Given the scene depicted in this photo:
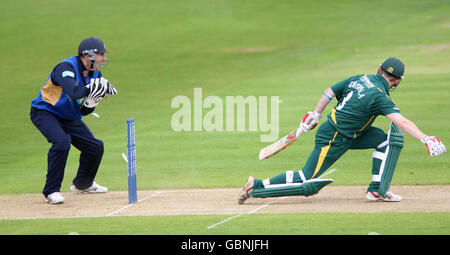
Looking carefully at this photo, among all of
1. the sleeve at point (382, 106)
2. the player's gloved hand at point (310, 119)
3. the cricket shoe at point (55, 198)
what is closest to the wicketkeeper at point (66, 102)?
the cricket shoe at point (55, 198)

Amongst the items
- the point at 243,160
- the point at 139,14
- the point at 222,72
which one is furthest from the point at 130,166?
the point at 139,14

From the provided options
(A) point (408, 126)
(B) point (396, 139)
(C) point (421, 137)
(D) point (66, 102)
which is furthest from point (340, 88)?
(D) point (66, 102)

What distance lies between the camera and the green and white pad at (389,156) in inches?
345

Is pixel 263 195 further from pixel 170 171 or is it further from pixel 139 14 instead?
pixel 139 14

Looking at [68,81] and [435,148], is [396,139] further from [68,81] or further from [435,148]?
[68,81]

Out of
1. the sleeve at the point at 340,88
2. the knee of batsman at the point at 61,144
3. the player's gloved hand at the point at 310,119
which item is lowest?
the knee of batsman at the point at 61,144

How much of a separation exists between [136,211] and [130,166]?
0.68 meters

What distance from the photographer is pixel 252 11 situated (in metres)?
31.8

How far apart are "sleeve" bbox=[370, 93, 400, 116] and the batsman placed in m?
0.02

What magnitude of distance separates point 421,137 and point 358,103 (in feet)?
3.11

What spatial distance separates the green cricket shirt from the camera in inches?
334

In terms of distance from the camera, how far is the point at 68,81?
9.07 metres

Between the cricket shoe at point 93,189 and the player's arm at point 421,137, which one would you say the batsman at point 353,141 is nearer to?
the player's arm at point 421,137

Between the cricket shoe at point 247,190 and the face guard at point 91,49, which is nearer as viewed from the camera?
the cricket shoe at point 247,190
